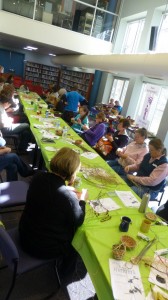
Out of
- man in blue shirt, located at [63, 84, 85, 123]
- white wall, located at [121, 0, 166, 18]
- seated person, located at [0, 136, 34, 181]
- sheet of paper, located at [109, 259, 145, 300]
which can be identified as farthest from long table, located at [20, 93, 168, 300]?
white wall, located at [121, 0, 166, 18]

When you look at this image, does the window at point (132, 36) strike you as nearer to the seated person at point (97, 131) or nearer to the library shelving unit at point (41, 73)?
the seated person at point (97, 131)

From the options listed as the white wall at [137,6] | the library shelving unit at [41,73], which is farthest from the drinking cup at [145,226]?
the library shelving unit at [41,73]

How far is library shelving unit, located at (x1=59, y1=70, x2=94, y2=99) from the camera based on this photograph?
11.2 m

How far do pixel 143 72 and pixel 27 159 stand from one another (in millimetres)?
3165

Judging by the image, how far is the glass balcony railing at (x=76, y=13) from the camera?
7.15 metres

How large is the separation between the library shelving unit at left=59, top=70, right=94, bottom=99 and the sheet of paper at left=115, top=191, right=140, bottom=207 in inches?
366

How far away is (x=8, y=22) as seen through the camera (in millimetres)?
6832

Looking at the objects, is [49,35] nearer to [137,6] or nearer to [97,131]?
[137,6]

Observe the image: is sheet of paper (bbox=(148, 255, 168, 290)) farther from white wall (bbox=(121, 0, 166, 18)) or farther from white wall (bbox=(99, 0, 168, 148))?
white wall (bbox=(121, 0, 166, 18))

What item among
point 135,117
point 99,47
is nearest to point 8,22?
point 99,47

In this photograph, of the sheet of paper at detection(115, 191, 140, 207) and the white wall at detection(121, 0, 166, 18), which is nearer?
the sheet of paper at detection(115, 191, 140, 207)

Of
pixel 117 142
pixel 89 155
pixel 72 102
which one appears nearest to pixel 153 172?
pixel 89 155

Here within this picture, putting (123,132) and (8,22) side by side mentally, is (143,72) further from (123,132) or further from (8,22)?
(8,22)

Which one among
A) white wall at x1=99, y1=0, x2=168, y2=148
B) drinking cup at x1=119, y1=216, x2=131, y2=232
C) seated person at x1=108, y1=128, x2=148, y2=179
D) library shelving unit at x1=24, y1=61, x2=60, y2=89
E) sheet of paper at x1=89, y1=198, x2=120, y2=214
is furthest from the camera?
library shelving unit at x1=24, y1=61, x2=60, y2=89
